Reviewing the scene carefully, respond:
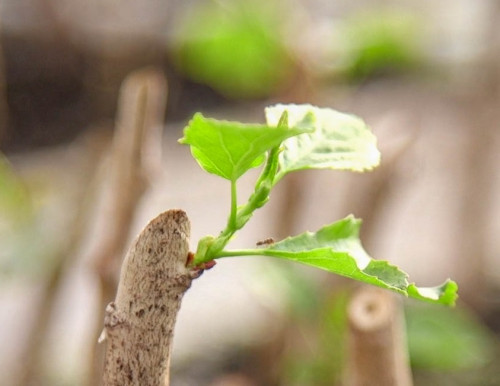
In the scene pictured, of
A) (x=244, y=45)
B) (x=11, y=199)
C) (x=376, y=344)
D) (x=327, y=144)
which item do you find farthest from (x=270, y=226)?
(x=327, y=144)

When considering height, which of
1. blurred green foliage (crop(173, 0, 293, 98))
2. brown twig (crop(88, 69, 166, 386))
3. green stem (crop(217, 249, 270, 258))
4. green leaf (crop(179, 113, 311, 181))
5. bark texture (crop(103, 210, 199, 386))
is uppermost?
blurred green foliage (crop(173, 0, 293, 98))

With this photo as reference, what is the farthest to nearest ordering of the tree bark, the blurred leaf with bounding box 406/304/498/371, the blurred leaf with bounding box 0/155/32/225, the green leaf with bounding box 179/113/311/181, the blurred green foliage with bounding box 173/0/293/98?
the blurred green foliage with bounding box 173/0/293/98 → the blurred leaf with bounding box 406/304/498/371 → the blurred leaf with bounding box 0/155/32/225 → the tree bark → the green leaf with bounding box 179/113/311/181

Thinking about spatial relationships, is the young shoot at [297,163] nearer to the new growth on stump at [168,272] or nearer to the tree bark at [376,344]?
the new growth on stump at [168,272]

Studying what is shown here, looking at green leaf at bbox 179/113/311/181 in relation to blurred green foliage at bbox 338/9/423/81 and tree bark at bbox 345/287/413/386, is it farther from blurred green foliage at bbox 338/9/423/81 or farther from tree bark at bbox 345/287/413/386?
blurred green foliage at bbox 338/9/423/81

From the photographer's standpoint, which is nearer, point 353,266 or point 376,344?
point 353,266

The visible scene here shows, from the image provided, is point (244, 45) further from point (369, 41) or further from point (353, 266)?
point (353, 266)

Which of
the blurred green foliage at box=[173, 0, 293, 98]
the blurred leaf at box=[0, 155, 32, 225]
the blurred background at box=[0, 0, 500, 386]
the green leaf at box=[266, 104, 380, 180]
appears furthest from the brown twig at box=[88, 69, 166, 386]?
the blurred green foliage at box=[173, 0, 293, 98]

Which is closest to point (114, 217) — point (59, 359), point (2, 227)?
point (2, 227)
